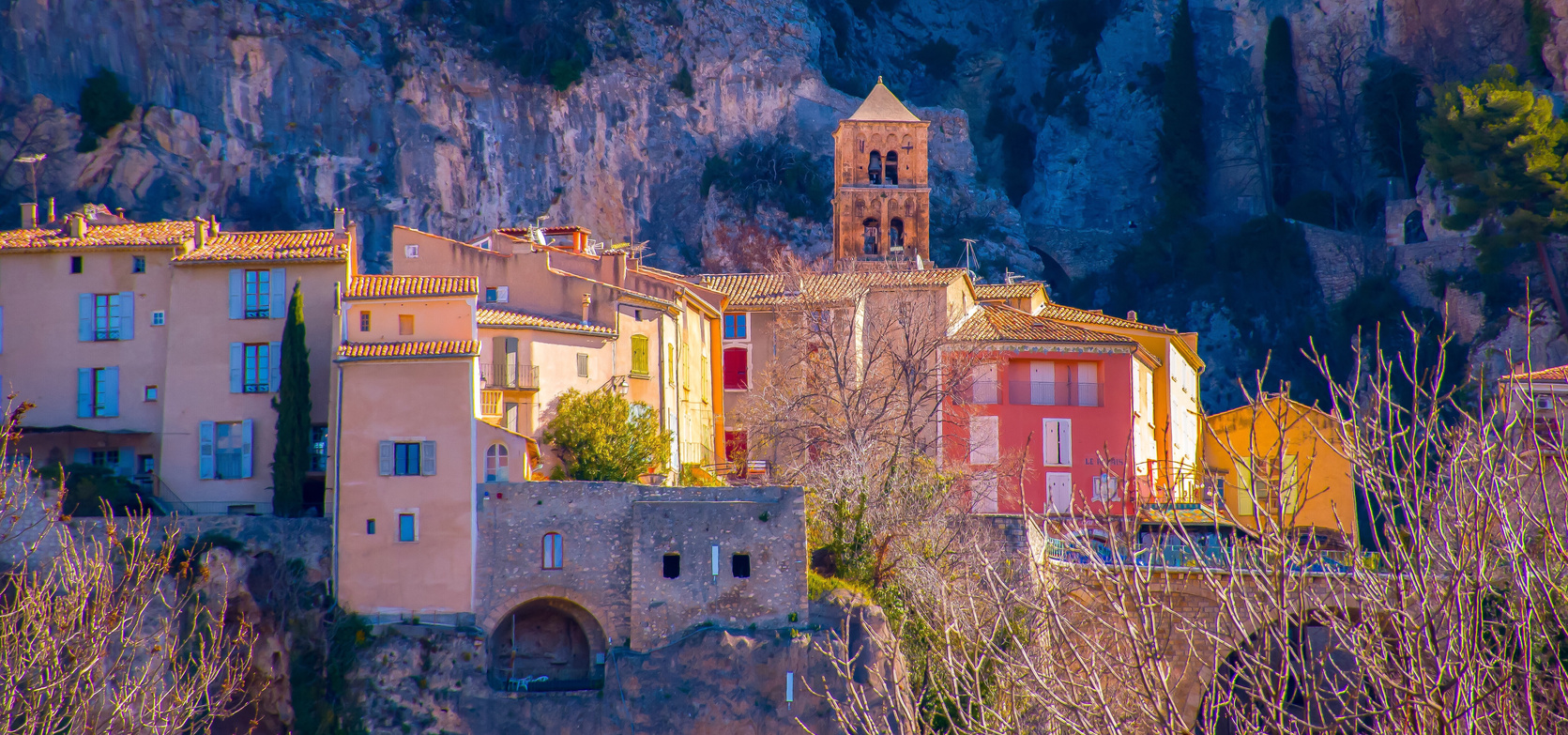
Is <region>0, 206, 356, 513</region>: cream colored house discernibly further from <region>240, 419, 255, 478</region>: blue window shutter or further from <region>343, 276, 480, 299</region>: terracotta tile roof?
<region>343, 276, 480, 299</region>: terracotta tile roof

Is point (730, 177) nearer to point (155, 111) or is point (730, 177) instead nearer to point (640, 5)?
point (640, 5)

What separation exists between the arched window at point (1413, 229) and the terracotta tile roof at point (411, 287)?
132ft

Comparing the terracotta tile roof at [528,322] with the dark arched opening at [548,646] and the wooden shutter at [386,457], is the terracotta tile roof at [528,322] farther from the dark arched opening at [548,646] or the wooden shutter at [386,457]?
the dark arched opening at [548,646]

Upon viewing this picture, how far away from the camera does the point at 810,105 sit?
7756 centimetres

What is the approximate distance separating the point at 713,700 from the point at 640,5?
155 ft

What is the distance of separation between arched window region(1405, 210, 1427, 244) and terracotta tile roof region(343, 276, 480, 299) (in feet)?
132

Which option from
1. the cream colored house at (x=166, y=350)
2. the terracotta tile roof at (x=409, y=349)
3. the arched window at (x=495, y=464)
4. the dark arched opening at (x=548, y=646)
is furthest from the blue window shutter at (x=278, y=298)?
the dark arched opening at (x=548, y=646)

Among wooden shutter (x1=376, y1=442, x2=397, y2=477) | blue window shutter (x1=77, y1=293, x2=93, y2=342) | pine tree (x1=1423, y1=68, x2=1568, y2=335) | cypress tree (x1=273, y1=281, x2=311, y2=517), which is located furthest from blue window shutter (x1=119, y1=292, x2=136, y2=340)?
pine tree (x1=1423, y1=68, x2=1568, y2=335)

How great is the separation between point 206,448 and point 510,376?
23.6ft

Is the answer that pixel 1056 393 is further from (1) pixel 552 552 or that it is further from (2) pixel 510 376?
(1) pixel 552 552

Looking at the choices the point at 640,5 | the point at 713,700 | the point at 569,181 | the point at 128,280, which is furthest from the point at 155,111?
the point at 713,700

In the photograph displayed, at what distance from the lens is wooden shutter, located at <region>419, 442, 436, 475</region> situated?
36219mm

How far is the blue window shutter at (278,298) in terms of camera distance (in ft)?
128

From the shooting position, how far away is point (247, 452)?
126 ft
